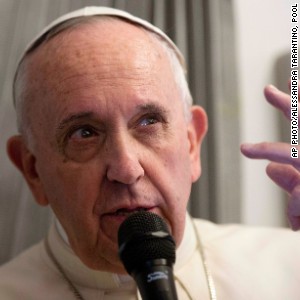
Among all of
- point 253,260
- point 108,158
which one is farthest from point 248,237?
point 108,158

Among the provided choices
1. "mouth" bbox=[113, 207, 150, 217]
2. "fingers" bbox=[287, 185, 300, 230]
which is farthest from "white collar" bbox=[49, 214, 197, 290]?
"fingers" bbox=[287, 185, 300, 230]

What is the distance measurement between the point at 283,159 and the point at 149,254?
1.42ft

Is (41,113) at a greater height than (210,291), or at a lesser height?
greater

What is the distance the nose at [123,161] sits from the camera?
0.84 metres

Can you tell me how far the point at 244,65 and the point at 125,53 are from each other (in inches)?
35.3

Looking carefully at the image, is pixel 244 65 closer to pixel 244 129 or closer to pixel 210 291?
pixel 244 129

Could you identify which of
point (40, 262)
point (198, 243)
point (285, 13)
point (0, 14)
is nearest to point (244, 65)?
point (285, 13)

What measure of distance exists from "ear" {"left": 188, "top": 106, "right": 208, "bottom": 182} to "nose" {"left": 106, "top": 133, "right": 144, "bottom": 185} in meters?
0.28

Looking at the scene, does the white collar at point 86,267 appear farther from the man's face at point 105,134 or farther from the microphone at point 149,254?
the microphone at point 149,254

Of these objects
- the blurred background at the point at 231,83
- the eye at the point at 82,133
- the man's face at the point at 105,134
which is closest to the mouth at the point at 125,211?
the man's face at the point at 105,134

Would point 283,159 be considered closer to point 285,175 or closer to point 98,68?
point 285,175

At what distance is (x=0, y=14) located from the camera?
138 cm

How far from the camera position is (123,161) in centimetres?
85

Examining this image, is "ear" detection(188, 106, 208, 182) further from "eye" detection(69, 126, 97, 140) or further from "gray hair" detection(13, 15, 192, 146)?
"eye" detection(69, 126, 97, 140)
